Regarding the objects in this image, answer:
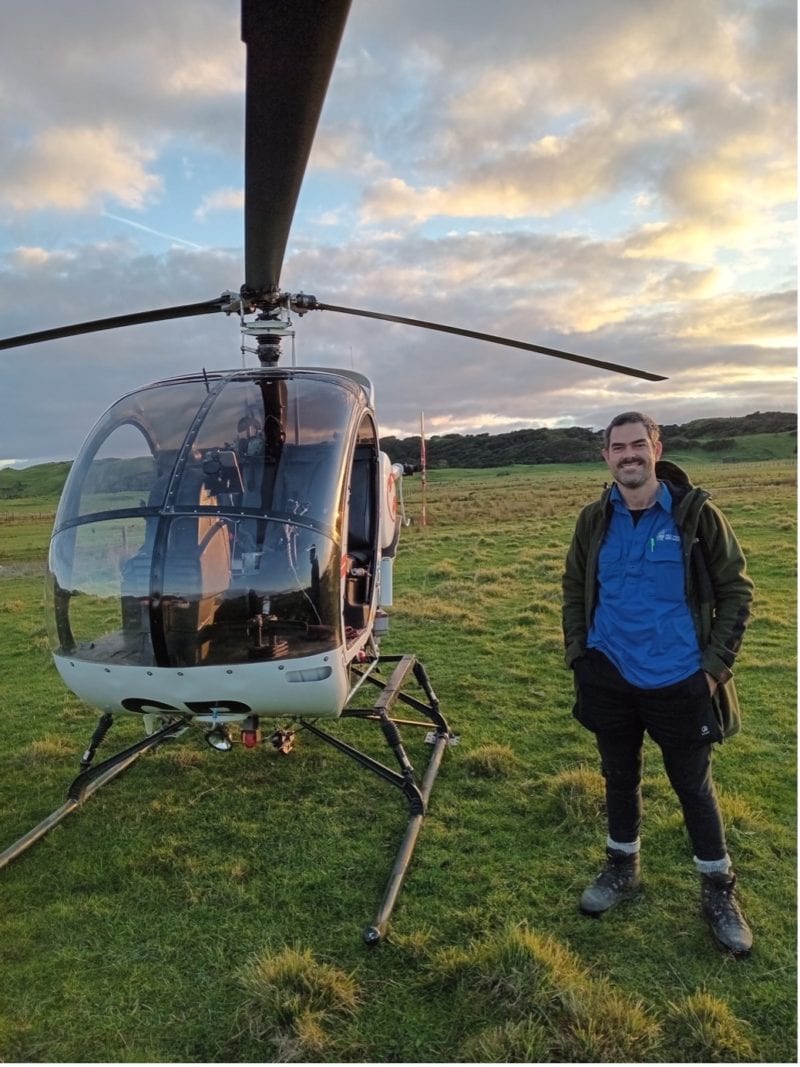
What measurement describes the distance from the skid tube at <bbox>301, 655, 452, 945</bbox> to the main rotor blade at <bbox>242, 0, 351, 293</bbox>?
3.48 meters

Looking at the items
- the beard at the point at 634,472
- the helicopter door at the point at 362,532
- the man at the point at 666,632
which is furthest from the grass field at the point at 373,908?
the beard at the point at 634,472

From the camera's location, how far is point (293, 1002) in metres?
3.47

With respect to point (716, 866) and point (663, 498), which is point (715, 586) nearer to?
point (663, 498)

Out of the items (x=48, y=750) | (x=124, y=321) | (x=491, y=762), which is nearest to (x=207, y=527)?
(x=124, y=321)

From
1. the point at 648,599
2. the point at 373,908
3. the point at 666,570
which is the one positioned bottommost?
the point at 373,908

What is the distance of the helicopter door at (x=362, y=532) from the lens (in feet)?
17.9

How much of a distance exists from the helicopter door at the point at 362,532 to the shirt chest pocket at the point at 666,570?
2116 mm

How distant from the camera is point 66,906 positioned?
4477mm

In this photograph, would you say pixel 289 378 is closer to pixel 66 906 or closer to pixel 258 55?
pixel 258 55

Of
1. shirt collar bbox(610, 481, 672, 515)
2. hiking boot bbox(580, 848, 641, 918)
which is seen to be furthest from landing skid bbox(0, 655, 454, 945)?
shirt collar bbox(610, 481, 672, 515)

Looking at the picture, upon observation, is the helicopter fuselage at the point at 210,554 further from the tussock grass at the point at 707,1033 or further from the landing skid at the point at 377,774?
the tussock grass at the point at 707,1033

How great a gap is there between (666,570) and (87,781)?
4.67 meters

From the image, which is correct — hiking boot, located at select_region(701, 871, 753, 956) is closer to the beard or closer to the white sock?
the white sock

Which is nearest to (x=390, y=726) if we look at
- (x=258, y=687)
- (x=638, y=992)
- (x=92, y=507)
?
(x=258, y=687)
